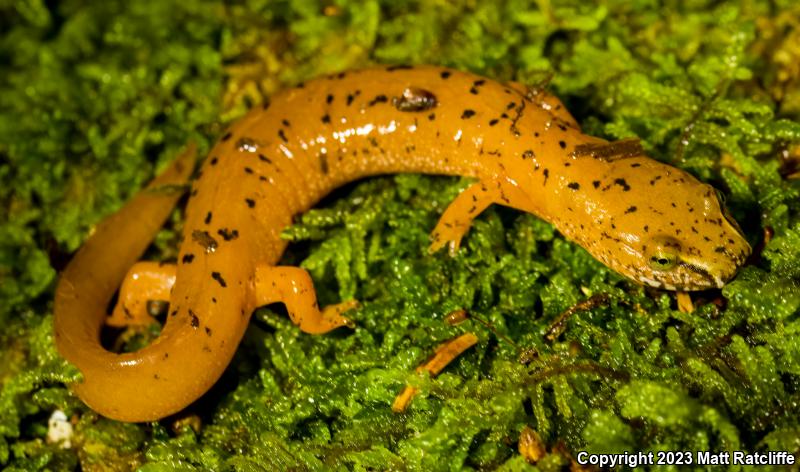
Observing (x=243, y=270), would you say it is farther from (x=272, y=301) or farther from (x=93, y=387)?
(x=93, y=387)

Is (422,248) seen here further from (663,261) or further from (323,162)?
(663,261)

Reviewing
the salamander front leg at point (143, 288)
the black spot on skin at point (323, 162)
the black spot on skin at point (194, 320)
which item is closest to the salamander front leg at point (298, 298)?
the black spot on skin at point (194, 320)

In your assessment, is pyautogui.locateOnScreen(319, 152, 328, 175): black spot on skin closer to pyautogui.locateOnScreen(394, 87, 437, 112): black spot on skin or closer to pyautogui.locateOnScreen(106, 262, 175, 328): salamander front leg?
pyautogui.locateOnScreen(394, 87, 437, 112): black spot on skin

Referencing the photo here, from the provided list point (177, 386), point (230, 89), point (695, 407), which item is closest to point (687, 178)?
point (695, 407)

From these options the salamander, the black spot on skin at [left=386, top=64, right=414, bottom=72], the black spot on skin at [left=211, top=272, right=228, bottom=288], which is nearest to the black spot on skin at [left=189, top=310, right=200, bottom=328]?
the salamander

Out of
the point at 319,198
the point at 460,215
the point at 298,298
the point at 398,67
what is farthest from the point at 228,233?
the point at 398,67

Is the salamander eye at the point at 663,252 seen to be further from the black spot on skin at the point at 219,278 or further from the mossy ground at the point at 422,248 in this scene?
the black spot on skin at the point at 219,278
